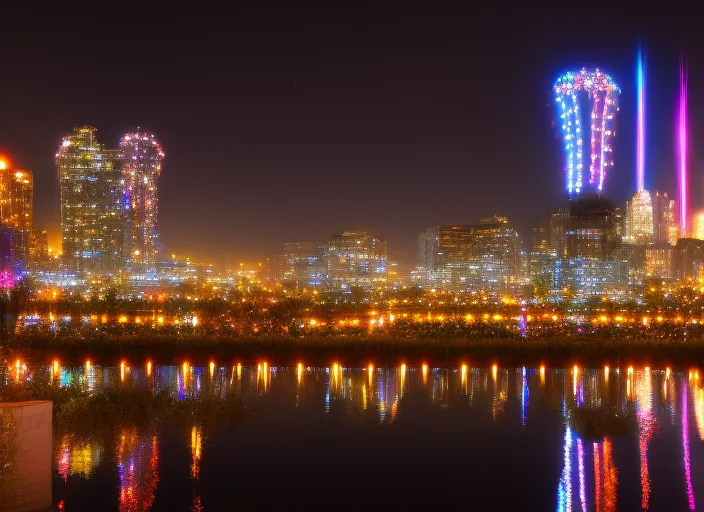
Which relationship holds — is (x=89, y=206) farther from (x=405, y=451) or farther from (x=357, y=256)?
(x=405, y=451)

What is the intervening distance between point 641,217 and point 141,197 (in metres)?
95.3

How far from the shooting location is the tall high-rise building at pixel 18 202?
74.4 m

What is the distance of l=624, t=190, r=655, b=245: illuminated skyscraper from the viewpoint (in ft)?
448

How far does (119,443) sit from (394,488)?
527 centimetres

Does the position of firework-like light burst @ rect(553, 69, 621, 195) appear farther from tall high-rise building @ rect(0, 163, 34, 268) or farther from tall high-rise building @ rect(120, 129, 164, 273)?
tall high-rise building @ rect(120, 129, 164, 273)

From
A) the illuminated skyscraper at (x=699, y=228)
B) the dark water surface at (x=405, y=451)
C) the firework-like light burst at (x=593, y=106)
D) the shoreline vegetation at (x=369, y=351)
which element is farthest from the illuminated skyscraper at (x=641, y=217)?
the dark water surface at (x=405, y=451)

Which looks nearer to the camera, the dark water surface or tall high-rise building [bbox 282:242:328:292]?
the dark water surface

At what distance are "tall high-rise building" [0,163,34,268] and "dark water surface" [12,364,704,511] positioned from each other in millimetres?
61286

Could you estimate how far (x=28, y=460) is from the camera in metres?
9.02

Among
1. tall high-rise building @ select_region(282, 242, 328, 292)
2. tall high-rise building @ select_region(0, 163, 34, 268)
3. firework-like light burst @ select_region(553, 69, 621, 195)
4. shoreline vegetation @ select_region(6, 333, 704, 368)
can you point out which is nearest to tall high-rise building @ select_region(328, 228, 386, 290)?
tall high-rise building @ select_region(282, 242, 328, 292)

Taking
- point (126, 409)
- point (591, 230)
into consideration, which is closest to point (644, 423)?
point (126, 409)

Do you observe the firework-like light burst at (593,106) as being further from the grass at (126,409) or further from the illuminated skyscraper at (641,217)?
the illuminated skyscraper at (641,217)

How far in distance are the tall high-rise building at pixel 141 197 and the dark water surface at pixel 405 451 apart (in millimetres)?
112970

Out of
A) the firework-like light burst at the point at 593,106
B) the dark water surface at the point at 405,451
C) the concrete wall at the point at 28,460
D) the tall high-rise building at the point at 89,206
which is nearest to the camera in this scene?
the concrete wall at the point at 28,460
